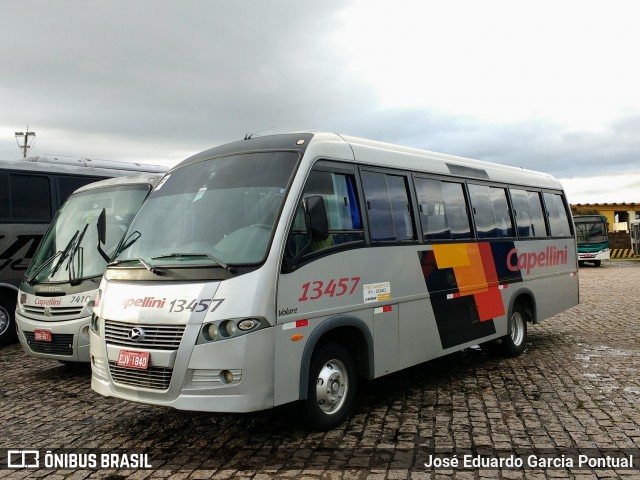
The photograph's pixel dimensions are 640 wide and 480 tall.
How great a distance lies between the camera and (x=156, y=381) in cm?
513

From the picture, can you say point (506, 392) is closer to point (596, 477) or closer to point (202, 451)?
point (596, 477)

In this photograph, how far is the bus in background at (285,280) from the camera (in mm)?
5023

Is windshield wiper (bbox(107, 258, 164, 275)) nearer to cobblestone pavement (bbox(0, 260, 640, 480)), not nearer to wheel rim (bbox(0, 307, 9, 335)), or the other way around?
cobblestone pavement (bbox(0, 260, 640, 480))

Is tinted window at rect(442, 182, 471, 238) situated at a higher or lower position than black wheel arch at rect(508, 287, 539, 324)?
higher

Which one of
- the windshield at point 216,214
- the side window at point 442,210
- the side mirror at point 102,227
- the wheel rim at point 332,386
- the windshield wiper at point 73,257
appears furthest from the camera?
the windshield wiper at point 73,257

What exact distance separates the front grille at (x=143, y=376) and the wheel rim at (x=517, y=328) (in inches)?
240

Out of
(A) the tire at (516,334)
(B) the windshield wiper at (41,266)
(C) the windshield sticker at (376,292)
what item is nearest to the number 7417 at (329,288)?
(C) the windshield sticker at (376,292)

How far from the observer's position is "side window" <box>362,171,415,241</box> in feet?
21.5

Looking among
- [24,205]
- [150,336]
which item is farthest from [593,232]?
[150,336]

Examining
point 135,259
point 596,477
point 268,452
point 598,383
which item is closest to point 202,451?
point 268,452

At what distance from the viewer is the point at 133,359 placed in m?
5.25

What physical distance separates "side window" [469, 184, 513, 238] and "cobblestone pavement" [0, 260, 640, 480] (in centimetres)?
197

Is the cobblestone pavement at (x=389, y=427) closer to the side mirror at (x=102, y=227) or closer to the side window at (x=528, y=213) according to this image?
the side mirror at (x=102, y=227)

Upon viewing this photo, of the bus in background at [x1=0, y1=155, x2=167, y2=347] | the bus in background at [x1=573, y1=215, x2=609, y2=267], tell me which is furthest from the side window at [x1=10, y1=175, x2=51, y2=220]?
the bus in background at [x1=573, y1=215, x2=609, y2=267]
